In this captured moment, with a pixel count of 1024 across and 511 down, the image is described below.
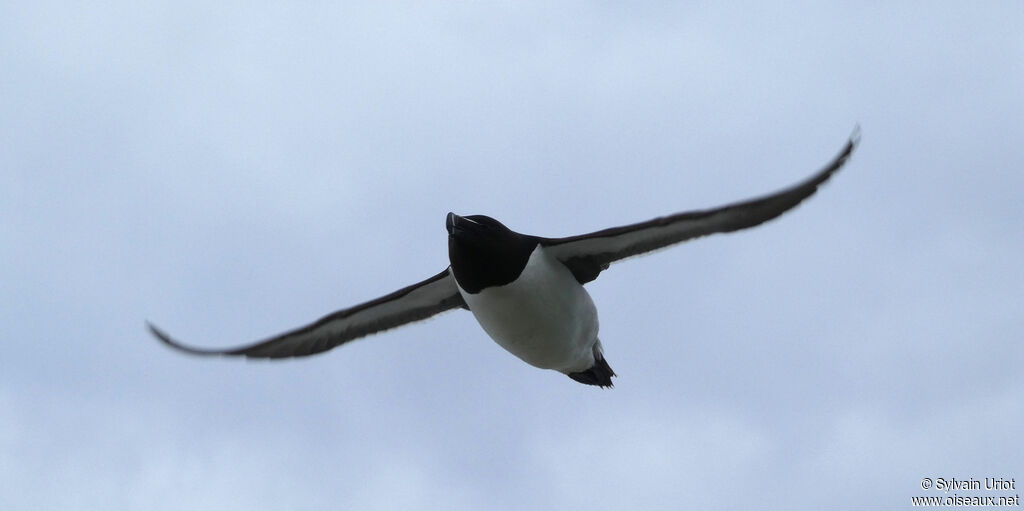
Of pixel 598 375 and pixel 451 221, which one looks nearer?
pixel 451 221

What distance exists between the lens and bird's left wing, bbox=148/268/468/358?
20.4 metres

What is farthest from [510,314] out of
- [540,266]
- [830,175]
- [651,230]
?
[830,175]

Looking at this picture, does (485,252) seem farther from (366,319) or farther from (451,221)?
(366,319)

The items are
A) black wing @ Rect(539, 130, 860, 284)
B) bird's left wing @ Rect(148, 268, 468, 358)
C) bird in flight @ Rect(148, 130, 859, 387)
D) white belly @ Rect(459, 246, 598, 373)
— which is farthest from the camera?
bird's left wing @ Rect(148, 268, 468, 358)

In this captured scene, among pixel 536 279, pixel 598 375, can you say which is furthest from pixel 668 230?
pixel 598 375

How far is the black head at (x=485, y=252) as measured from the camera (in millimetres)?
18203

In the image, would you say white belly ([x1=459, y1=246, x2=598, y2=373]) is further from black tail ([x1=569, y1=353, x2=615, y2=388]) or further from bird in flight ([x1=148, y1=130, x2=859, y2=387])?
black tail ([x1=569, y1=353, x2=615, y2=388])

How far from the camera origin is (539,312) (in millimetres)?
18641

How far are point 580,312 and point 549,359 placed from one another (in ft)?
3.10

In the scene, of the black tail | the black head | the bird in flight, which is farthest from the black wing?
the black tail

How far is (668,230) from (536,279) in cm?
201

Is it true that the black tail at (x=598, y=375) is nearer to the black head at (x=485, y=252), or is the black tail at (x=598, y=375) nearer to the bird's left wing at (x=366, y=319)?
the bird's left wing at (x=366, y=319)

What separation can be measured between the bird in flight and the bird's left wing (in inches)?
0.9

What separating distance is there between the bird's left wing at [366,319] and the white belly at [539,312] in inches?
49.3
